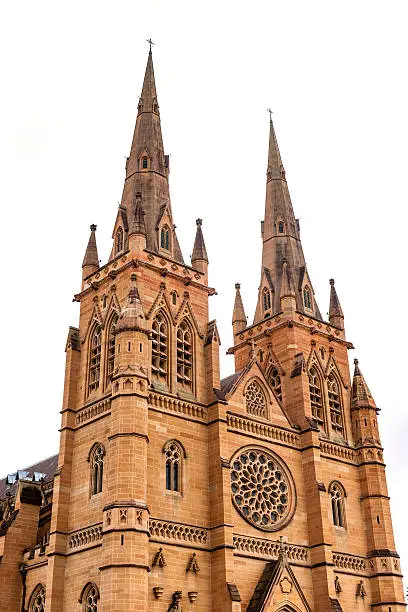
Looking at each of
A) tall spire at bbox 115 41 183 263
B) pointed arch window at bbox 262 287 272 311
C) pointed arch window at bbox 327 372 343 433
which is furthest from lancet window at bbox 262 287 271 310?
tall spire at bbox 115 41 183 263

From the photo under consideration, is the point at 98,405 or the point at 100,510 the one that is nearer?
the point at 100,510

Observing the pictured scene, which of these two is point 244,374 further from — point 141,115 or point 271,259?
point 141,115

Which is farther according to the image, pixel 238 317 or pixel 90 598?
pixel 238 317

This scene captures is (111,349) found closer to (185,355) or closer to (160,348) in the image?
(160,348)

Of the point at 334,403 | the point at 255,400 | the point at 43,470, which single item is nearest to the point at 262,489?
the point at 255,400

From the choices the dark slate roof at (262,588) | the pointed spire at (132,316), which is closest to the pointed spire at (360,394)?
the dark slate roof at (262,588)

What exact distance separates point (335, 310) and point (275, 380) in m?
8.38

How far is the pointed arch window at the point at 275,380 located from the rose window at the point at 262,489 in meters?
5.46

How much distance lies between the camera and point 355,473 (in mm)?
49531

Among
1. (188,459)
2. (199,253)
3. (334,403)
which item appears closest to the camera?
(188,459)

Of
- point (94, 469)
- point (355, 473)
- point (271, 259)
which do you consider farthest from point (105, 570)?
point (271, 259)

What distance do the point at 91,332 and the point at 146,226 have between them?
7346mm

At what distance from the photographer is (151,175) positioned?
1993 inches

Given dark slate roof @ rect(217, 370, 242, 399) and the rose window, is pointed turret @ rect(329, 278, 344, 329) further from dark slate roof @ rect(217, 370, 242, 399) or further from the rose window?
the rose window
